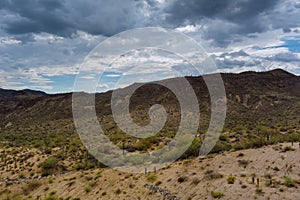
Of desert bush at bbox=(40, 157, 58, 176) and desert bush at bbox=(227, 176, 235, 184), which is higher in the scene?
desert bush at bbox=(227, 176, 235, 184)

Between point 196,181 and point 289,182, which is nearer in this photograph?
point 289,182

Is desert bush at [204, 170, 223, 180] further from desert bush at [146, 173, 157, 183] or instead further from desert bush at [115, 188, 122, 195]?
desert bush at [115, 188, 122, 195]

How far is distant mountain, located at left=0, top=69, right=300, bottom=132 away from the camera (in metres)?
95.1

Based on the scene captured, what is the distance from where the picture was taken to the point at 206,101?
338ft

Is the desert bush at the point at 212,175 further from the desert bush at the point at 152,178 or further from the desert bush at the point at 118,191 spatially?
the desert bush at the point at 118,191

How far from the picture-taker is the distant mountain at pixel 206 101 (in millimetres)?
→ 95062

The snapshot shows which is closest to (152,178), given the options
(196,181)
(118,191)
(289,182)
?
(118,191)

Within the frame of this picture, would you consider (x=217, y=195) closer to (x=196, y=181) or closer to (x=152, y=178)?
(x=196, y=181)

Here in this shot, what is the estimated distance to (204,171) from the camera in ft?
84.5

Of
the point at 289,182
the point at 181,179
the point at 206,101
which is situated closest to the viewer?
the point at 289,182

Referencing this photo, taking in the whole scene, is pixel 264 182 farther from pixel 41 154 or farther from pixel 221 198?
pixel 41 154

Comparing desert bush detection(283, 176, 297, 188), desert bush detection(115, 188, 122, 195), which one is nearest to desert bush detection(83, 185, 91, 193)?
desert bush detection(115, 188, 122, 195)

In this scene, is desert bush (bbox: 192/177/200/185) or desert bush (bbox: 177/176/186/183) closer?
desert bush (bbox: 192/177/200/185)

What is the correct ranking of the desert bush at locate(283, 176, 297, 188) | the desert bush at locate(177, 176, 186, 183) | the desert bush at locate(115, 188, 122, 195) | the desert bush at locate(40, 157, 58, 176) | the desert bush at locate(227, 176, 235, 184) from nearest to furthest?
the desert bush at locate(283, 176, 297, 188) < the desert bush at locate(227, 176, 235, 184) < the desert bush at locate(177, 176, 186, 183) < the desert bush at locate(115, 188, 122, 195) < the desert bush at locate(40, 157, 58, 176)
